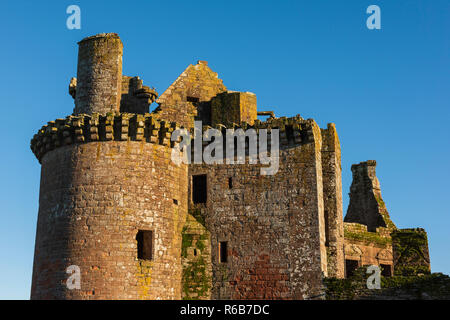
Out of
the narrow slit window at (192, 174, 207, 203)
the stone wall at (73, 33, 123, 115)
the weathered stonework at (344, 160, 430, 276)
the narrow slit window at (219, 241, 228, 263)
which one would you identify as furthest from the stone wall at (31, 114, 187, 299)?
the weathered stonework at (344, 160, 430, 276)

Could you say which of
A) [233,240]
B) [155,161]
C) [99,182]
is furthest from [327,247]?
[99,182]

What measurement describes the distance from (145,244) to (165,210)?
4.38ft

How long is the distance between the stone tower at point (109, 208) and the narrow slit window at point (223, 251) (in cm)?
142

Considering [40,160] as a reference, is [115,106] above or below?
above

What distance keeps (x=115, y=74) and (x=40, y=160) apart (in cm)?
412

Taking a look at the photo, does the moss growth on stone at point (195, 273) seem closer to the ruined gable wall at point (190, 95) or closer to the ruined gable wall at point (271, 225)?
the ruined gable wall at point (271, 225)

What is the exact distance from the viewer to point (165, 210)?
2064 cm

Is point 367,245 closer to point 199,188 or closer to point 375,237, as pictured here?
point 375,237

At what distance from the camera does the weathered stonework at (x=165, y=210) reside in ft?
64.0

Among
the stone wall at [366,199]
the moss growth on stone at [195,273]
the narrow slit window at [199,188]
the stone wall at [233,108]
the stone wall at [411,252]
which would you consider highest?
the stone wall at [233,108]

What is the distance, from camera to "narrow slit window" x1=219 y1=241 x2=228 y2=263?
21.2 m

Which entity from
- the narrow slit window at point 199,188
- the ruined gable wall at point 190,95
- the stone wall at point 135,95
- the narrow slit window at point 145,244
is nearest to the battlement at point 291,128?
the narrow slit window at point 199,188
